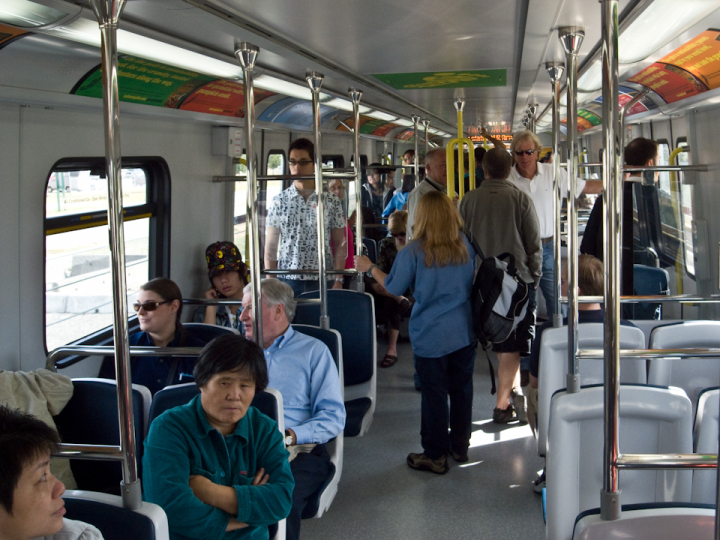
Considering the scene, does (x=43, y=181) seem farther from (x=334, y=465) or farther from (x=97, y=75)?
(x=334, y=465)

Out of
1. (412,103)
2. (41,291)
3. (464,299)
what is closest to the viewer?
(41,291)

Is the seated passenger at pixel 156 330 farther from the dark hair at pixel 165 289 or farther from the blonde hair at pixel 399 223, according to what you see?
the blonde hair at pixel 399 223

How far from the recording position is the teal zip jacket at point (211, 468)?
6.79ft

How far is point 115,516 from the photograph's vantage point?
1.72 meters

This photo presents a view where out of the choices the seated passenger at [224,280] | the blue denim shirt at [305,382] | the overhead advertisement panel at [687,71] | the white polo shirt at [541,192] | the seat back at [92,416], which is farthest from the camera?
the white polo shirt at [541,192]

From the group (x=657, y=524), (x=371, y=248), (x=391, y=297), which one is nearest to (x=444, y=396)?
(x=657, y=524)

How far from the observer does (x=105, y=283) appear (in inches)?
180

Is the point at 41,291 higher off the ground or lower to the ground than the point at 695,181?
lower

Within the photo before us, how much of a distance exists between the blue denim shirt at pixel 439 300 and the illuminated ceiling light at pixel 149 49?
1.42 m

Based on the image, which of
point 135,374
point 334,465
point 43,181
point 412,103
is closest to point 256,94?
point 412,103

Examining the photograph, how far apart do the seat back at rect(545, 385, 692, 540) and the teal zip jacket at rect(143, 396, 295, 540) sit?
0.85m

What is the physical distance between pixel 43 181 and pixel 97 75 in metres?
0.64

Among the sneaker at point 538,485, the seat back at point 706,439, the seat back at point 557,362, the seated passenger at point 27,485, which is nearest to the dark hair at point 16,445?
the seated passenger at point 27,485

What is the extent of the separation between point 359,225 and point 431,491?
1797 millimetres
